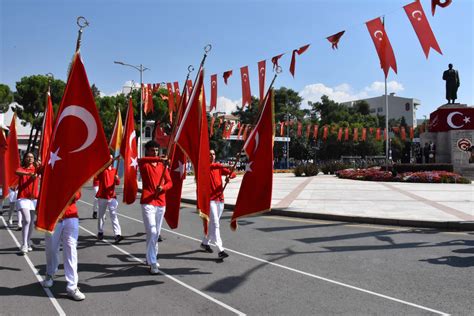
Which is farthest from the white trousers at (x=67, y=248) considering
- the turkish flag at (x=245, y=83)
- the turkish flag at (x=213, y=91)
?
the turkish flag at (x=213, y=91)

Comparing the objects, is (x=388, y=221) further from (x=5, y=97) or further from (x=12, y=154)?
(x=5, y=97)

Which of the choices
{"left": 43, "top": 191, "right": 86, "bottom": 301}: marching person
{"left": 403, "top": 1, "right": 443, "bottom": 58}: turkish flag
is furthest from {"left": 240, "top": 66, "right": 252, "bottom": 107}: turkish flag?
{"left": 43, "top": 191, "right": 86, "bottom": 301}: marching person

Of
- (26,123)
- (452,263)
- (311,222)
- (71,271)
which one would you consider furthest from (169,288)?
(26,123)

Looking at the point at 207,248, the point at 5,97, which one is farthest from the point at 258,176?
the point at 5,97

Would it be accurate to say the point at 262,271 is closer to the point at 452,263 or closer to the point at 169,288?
the point at 169,288

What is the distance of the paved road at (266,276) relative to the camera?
4367mm

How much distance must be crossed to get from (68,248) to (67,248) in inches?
0.5

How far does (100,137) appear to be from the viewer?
517 cm

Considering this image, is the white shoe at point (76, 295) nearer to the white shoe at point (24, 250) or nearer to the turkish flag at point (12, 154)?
the white shoe at point (24, 250)

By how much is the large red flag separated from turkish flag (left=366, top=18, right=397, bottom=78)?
857 cm

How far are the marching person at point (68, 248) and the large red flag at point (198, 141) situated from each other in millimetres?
1710

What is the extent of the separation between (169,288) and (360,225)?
245 inches

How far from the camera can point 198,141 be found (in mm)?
6188

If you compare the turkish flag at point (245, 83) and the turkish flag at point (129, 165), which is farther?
the turkish flag at point (245, 83)
